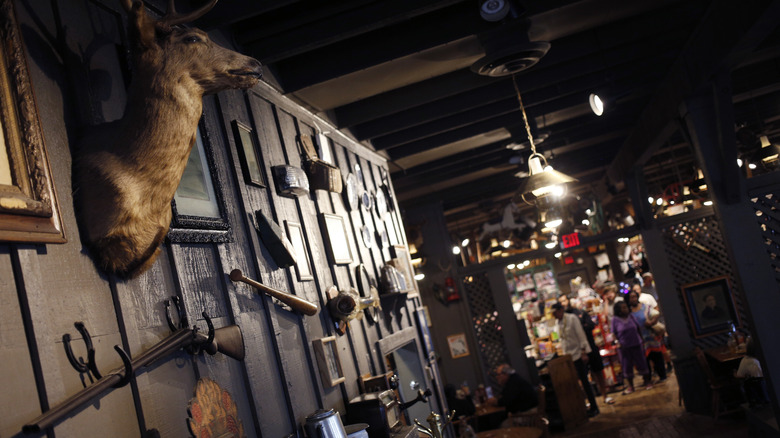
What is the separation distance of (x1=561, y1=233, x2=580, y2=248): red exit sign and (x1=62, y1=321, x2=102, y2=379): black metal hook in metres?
9.53

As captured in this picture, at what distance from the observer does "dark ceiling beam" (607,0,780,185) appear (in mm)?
4316

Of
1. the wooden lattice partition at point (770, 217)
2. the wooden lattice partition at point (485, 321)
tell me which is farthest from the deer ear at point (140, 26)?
the wooden lattice partition at point (485, 321)

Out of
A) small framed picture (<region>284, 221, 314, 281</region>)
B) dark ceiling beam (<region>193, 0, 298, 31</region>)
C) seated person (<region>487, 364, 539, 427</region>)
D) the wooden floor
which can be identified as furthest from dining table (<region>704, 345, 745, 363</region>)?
dark ceiling beam (<region>193, 0, 298, 31</region>)

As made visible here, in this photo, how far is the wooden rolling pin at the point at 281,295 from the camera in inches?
109

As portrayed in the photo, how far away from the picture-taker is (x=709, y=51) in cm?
525

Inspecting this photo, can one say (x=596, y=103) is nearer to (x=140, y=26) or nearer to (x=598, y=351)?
(x=140, y=26)

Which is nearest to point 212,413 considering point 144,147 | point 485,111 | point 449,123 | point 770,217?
point 144,147

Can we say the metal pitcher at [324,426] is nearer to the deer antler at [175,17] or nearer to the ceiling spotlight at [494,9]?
the deer antler at [175,17]

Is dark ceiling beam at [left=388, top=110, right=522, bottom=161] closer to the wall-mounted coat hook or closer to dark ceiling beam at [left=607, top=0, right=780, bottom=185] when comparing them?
dark ceiling beam at [left=607, top=0, right=780, bottom=185]

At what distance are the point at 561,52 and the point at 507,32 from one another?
1.05 metres

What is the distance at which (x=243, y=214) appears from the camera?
3160 millimetres

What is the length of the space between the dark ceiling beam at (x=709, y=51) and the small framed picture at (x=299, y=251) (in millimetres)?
3130

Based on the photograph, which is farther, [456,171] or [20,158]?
[456,171]

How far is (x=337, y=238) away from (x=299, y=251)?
0.71 m
